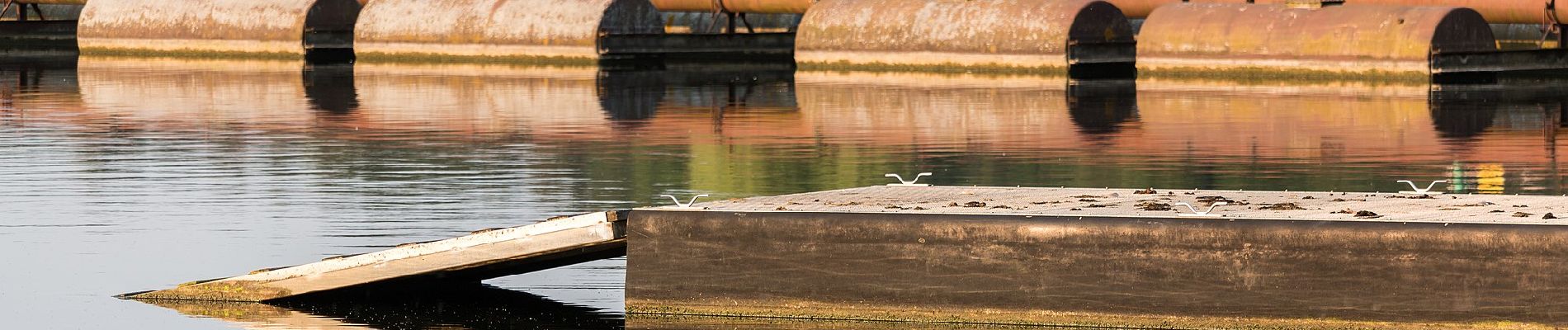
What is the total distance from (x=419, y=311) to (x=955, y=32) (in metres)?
29.9

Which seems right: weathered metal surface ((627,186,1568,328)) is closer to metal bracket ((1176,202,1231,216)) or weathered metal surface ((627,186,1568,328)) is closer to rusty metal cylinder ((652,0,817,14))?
metal bracket ((1176,202,1231,216))

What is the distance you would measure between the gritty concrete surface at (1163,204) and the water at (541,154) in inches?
29.3

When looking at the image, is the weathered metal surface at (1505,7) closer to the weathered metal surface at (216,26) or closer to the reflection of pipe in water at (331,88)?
the reflection of pipe in water at (331,88)

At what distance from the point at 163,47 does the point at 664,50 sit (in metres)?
10.2

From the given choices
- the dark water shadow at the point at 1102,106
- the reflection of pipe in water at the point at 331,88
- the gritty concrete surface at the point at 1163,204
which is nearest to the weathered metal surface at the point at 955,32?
the dark water shadow at the point at 1102,106

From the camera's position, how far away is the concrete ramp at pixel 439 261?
1118 cm

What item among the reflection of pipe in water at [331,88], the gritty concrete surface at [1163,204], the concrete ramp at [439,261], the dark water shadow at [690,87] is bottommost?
the dark water shadow at [690,87]

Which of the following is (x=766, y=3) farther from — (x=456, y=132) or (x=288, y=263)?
(x=288, y=263)

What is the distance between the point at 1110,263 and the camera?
34.1ft

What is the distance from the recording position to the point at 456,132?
2489 cm

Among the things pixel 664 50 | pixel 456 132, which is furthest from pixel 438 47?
pixel 456 132

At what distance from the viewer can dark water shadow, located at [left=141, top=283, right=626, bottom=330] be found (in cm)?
1113

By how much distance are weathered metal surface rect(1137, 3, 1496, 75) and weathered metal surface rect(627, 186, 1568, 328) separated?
25.1m

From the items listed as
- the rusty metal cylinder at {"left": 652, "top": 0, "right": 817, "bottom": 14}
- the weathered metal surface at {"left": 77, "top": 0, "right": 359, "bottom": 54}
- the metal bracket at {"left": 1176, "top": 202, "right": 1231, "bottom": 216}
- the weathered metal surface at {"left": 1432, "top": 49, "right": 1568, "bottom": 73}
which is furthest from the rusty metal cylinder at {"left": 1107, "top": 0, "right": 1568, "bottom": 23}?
the metal bracket at {"left": 1176, "top": 202, "right": 1231, "bottom": 216}
